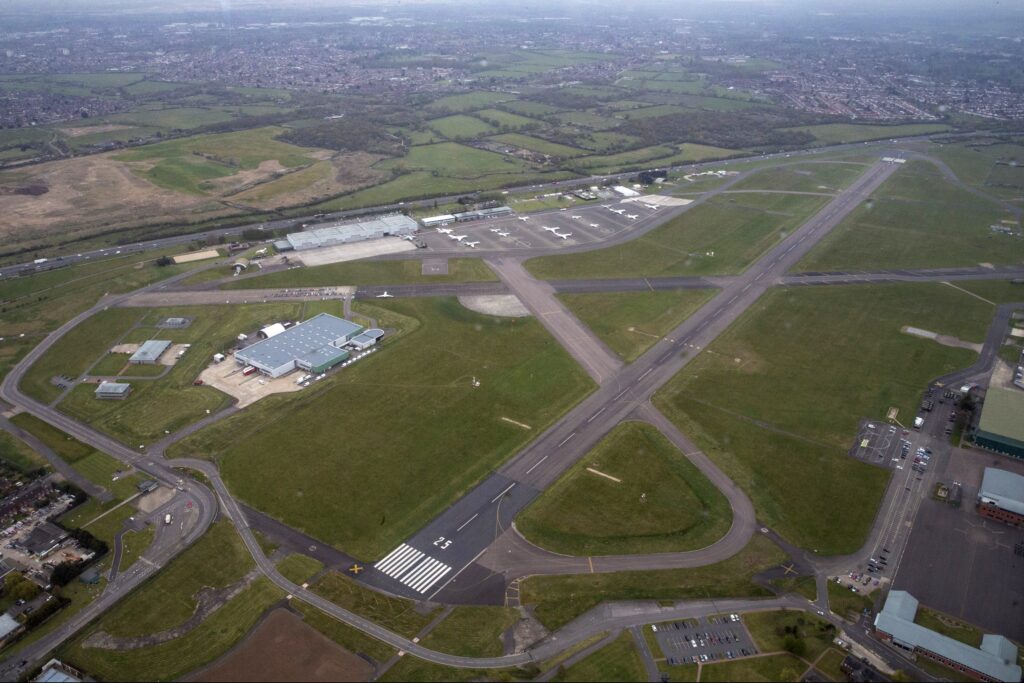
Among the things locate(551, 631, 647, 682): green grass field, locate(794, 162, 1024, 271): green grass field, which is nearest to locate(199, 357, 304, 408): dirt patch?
locate(551, 631, 647, 682): green grass field

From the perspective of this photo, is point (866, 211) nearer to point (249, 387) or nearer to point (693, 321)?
point (693, 321)

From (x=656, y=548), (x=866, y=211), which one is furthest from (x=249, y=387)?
(x=866, y=211)

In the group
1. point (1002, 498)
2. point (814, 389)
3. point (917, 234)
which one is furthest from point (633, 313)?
point (917, 234)

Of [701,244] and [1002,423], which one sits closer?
[1002,423]

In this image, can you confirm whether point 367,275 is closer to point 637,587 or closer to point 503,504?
point 503,504

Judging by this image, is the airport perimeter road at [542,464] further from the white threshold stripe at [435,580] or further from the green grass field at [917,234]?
the green grass field at [917,234]

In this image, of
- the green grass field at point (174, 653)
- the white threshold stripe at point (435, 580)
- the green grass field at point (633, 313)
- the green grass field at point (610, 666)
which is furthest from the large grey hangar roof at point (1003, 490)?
the green grass field at point (174, 653)

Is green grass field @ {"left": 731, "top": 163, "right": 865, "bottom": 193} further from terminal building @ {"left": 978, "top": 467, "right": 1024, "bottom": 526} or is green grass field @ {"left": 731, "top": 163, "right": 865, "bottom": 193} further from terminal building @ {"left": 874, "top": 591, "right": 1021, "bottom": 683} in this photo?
terminal building @ {"left": 874, "top": 591, "right": 1021, "bottom": 683}
